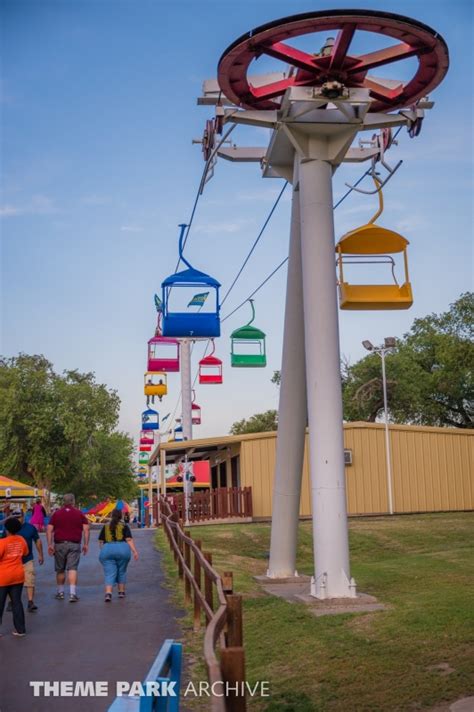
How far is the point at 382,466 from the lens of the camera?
3133 cm

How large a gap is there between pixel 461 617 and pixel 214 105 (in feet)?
27.5

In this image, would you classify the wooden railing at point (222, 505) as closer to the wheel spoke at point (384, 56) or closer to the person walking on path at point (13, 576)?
the person walking on path at point (13, 576)

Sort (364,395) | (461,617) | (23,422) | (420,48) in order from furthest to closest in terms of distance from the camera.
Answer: (364,395) < (23,422) < (420,48) < (461,617)

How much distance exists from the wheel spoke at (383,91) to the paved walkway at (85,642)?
27.5 feet

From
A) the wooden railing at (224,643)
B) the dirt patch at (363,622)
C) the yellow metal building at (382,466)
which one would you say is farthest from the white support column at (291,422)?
the yellow metal building at (382,466)

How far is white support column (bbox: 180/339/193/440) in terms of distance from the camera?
98.1 ft

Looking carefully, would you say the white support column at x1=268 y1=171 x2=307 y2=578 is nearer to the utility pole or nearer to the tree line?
the utility pole

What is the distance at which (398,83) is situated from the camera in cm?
1338

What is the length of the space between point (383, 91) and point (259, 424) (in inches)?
2754

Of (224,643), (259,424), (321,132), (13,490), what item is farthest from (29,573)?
→ (259,424)

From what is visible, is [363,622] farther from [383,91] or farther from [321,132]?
[383,91]

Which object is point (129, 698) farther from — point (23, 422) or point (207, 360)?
point (23, 422)

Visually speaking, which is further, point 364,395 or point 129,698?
point 364,395

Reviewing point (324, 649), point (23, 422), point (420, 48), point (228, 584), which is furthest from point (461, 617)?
point (23, 422)
